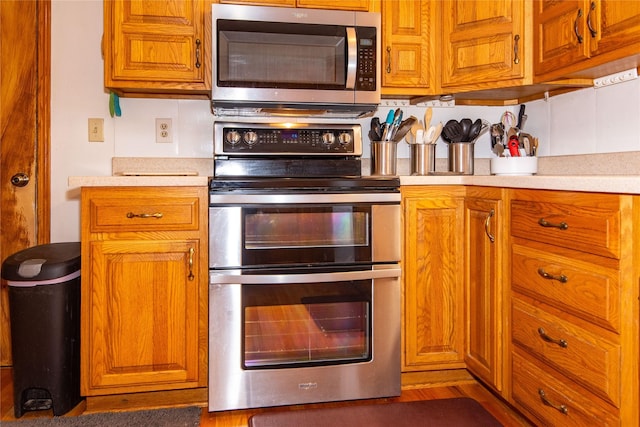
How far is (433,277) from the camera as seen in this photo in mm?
2084

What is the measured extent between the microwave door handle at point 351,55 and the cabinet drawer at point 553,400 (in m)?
1.26

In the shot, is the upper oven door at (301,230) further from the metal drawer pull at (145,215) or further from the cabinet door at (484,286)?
the cabinet door at (484,286)

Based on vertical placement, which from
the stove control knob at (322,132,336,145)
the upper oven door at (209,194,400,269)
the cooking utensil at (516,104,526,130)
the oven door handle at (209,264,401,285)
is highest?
the cooking utensil at (516,104,526,130)

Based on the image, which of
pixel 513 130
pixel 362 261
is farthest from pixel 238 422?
pixel 513 130

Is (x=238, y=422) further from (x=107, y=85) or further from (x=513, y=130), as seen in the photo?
(x=513, y=130)

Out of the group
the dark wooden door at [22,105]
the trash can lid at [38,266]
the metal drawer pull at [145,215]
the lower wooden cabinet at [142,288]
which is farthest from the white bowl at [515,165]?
the dark wooden door at [22,105]

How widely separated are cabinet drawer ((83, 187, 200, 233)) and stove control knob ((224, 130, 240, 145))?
0.37 meters

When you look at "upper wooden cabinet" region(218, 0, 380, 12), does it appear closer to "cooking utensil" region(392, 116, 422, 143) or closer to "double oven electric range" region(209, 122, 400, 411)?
"cooking utensil" region(392, 116, 422, 143)

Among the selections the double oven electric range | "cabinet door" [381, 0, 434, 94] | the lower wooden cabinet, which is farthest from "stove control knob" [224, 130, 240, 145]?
"cabinet door" [381, 0, 434, 94]

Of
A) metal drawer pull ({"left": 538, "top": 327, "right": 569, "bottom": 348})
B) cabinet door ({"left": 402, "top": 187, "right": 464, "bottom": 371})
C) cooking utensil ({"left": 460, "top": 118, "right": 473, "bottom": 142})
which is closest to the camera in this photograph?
metal drawer pull ({"left": 538, "top": 327, "right": 569, "bottom": 348})

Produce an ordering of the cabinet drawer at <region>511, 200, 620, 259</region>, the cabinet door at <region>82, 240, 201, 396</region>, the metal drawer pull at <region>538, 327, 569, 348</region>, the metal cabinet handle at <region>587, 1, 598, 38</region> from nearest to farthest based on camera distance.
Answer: the cabinet drawer at <region>511, 200, 620, 259</region> < the metal drawer pull at <region>538, 327, 569, 348</region> < the metal cabinet handle at <region>587, 1, 598, 38</region> < the cabinet door at <region>82, 240, 201, 396</region>

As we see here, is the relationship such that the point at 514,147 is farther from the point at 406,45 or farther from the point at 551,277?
the point at 551,277

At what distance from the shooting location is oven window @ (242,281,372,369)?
1884mm

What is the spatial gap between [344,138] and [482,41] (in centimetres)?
73
